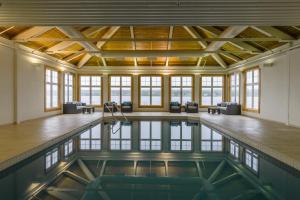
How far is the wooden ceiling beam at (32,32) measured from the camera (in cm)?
834

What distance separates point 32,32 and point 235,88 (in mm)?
10812

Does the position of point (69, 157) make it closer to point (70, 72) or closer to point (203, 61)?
point (70, 72)

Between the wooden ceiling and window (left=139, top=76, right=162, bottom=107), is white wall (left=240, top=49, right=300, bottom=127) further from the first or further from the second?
window (left=139, top=76, right=162, bottom=107)

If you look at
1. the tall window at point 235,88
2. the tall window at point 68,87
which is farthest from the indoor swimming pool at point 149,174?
the tall window at point 68,87

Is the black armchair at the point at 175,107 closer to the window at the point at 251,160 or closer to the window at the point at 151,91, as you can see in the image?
the window at the point at 151,91

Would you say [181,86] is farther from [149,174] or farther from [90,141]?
[149,174]

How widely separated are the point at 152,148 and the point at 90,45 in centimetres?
606

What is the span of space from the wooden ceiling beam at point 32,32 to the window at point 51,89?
3.41m

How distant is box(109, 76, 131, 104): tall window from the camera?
53.4 ft

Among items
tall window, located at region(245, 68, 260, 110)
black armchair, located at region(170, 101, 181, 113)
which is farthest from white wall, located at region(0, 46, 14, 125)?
tall window, located at region(245, 68, 260, 110)

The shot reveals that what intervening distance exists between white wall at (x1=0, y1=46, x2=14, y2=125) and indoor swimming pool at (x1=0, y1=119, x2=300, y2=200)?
3310 mm

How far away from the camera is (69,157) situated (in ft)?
17.1

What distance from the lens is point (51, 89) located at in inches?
491

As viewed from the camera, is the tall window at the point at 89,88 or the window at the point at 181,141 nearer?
the window at the point at 181,141
